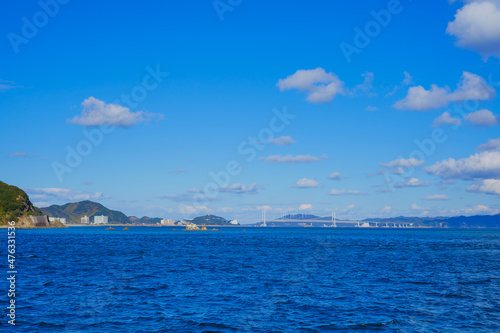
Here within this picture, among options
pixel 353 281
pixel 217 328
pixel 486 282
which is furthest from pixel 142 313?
pixel 486 282

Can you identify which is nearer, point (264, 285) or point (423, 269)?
point (264, 285)

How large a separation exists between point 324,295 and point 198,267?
27.3 m

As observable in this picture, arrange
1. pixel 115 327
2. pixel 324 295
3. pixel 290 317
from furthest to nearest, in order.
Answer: pixel 324 295 < pixel 290 317 < pixel 115 327

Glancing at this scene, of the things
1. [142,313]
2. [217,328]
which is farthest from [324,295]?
[142,313]

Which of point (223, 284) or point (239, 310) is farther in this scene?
point (223, 284)

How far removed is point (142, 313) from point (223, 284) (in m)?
15.1

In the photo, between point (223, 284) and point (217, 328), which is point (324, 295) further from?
point (217, 328)

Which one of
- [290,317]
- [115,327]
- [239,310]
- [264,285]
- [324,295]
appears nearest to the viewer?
[115,327]

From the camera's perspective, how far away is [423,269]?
6081cm

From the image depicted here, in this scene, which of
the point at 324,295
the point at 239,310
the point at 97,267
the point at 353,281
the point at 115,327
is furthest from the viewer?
the point at 97,267

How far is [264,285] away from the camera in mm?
44188

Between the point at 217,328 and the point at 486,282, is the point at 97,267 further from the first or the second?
the point at 486,282

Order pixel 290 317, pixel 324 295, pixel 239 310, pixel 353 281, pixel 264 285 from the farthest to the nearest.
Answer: pixel 353 281
pixel 264 285
pixel 324 295
pixel 239 310
pixel 290 317

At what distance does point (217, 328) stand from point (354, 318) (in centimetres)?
1087
